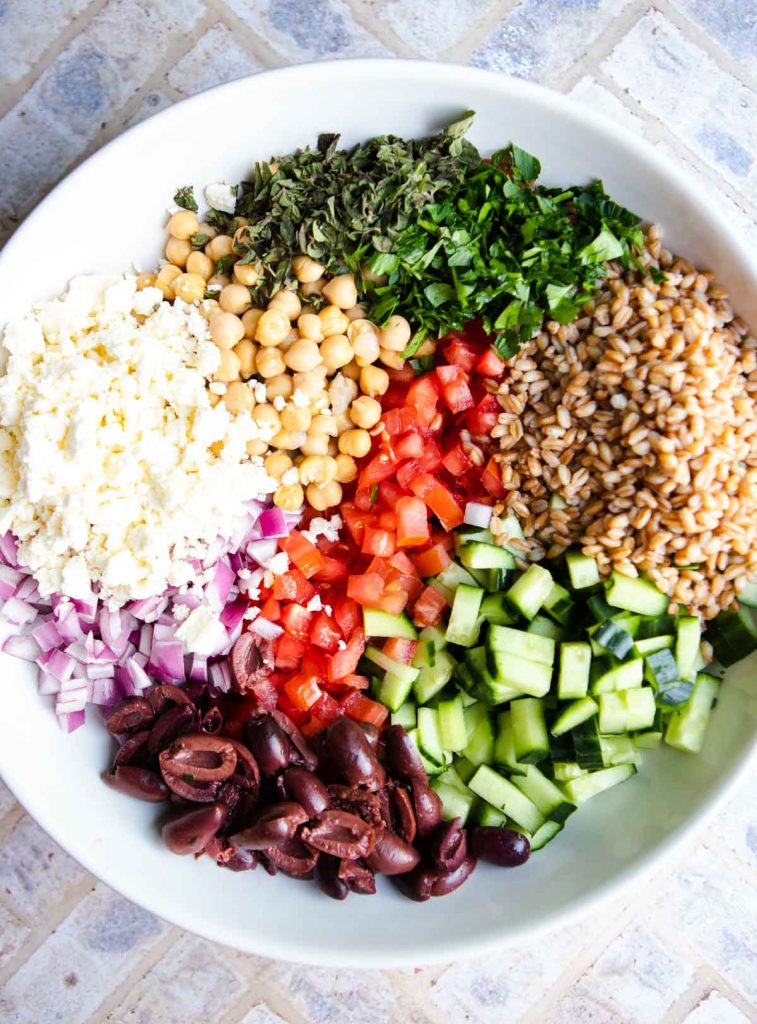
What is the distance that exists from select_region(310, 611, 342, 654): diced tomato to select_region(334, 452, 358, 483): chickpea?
1.27 feet

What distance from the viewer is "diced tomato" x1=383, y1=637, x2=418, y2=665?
2.35 meters

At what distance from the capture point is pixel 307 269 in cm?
227

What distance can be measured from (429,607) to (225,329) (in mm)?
936

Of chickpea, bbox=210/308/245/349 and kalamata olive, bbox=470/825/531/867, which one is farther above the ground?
chickpea, bbox=210/308/245/349

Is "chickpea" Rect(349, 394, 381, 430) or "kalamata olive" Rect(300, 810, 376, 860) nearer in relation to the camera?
"kalamata olive" Rect(300, 810, 376, 860)

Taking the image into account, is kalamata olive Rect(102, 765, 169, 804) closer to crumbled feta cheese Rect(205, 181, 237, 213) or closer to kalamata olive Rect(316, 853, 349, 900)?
kalamata olive Rect(316, 853, 349, 900)

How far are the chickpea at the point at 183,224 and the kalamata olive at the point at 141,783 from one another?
142 cm

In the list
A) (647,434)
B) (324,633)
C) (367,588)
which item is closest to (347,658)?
(324,633)

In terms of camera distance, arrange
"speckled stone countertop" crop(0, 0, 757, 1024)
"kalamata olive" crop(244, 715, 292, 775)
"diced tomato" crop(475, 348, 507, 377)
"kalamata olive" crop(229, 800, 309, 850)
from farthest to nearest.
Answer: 1. "speckled stone countertop" crop(0, 0, 757, 1024)
2. "diced tomato" crop(475, 348, 507, 377)
3. "kalamata olive" crop(244, 715, 292, 775)
4. "kalamata olive" crop(229, 800, 309, 850)

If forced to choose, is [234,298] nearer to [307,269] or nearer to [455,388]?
[307,269]

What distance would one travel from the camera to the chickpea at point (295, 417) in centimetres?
231

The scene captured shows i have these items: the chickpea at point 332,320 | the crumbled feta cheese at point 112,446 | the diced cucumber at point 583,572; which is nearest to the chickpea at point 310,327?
the chickpea at point 332,320

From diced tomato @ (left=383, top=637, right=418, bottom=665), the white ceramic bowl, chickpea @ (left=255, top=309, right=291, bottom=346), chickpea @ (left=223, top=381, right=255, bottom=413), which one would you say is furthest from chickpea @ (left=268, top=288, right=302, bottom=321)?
diced tomato @ (left=383, top=637, right=418, bottom=665)

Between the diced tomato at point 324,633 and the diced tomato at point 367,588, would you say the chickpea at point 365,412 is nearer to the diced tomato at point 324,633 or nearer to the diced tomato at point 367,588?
the diced tomato at point 367,588
